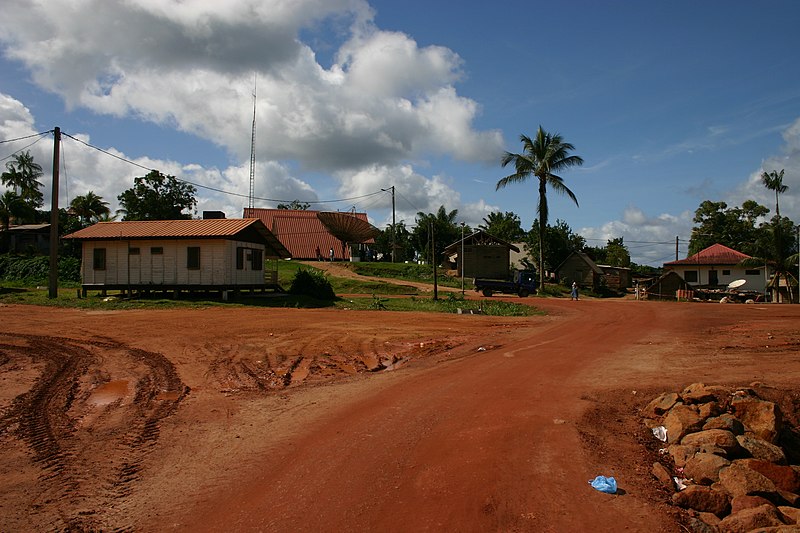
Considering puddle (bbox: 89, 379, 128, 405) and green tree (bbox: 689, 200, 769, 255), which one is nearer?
puddle (bbox: 89, 379, 128, 405)

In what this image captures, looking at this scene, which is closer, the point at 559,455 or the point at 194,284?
the point at 559,455

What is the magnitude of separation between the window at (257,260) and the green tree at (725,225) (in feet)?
178

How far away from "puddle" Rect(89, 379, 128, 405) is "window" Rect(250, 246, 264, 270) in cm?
2136

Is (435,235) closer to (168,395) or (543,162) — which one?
(543,162)

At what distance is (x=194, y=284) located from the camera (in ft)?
97.4

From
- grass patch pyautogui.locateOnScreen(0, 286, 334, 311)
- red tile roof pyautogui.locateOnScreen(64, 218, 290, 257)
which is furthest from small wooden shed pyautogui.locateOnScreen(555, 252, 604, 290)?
red tile roof pyautogui.locateOnScreen(64, 218, 290, 257)

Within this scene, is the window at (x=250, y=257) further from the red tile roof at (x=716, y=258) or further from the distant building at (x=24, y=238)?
the red tile roof at (x=716, y=258)

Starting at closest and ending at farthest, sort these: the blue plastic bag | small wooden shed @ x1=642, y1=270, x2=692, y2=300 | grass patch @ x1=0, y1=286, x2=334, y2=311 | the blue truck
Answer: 1. the blue plastic bag
2. grass patch @ x1=0, y1=286, x2=334, y2=311
3. the blue truck
4. small wooden shed @ x1=642, y1=270, x2=692, y2=300

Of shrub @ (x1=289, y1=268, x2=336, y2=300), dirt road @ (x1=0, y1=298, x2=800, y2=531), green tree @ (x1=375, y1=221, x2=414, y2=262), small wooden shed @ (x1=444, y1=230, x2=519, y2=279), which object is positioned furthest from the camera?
green tree @ (x1=375, y1=221, x2=414, y2=262)

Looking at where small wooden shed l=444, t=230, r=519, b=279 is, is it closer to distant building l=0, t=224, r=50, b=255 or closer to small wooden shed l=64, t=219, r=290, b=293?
small wooden shed l=64, t=219, r=290, b=293

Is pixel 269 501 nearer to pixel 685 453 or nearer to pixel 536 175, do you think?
pixel 685 453

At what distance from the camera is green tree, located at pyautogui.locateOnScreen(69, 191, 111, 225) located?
5675cm

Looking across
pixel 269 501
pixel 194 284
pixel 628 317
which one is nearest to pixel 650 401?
pixel 269 501

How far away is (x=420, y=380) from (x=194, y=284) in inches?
848
